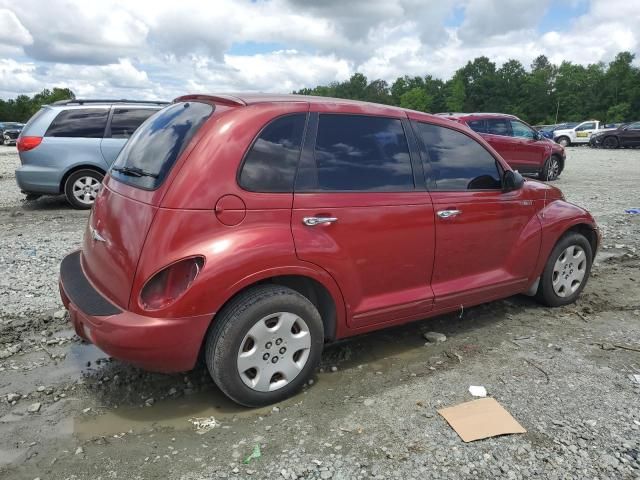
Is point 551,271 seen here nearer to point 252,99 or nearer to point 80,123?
point 252,99

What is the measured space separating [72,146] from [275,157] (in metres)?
6.99

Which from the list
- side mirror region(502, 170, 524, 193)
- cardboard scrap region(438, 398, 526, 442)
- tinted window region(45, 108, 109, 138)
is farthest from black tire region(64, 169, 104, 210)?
cardboard scrap region(438, 398, 526, 442)

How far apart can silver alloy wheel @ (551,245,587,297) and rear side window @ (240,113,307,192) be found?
2.79 metres

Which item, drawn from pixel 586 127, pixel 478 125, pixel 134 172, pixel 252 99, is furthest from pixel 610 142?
pixel 134 172

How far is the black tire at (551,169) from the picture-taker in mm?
13844

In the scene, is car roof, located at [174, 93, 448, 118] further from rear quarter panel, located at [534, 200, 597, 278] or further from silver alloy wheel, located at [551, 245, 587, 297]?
Answer: silver alloy wheel, located at [551, 245, 587, 297]

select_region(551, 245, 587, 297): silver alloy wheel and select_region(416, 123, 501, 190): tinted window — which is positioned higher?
select_region(416, 123, 501, 190): tinted window

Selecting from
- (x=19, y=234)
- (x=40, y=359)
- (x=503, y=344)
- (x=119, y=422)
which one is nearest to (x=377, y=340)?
(x=503, y=344)

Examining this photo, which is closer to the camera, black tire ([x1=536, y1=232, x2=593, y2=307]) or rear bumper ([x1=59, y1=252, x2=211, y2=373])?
rear bumper ([x1=59, y1=252, x2=211, y2=373])

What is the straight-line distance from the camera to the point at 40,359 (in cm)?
371

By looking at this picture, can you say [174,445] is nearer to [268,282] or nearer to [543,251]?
[268,282]

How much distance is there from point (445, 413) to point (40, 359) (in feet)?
9.28

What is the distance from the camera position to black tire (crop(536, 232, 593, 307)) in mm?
4555

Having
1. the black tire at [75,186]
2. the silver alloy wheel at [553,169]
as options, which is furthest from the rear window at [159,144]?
the silver alloy wheel at [553,169]
